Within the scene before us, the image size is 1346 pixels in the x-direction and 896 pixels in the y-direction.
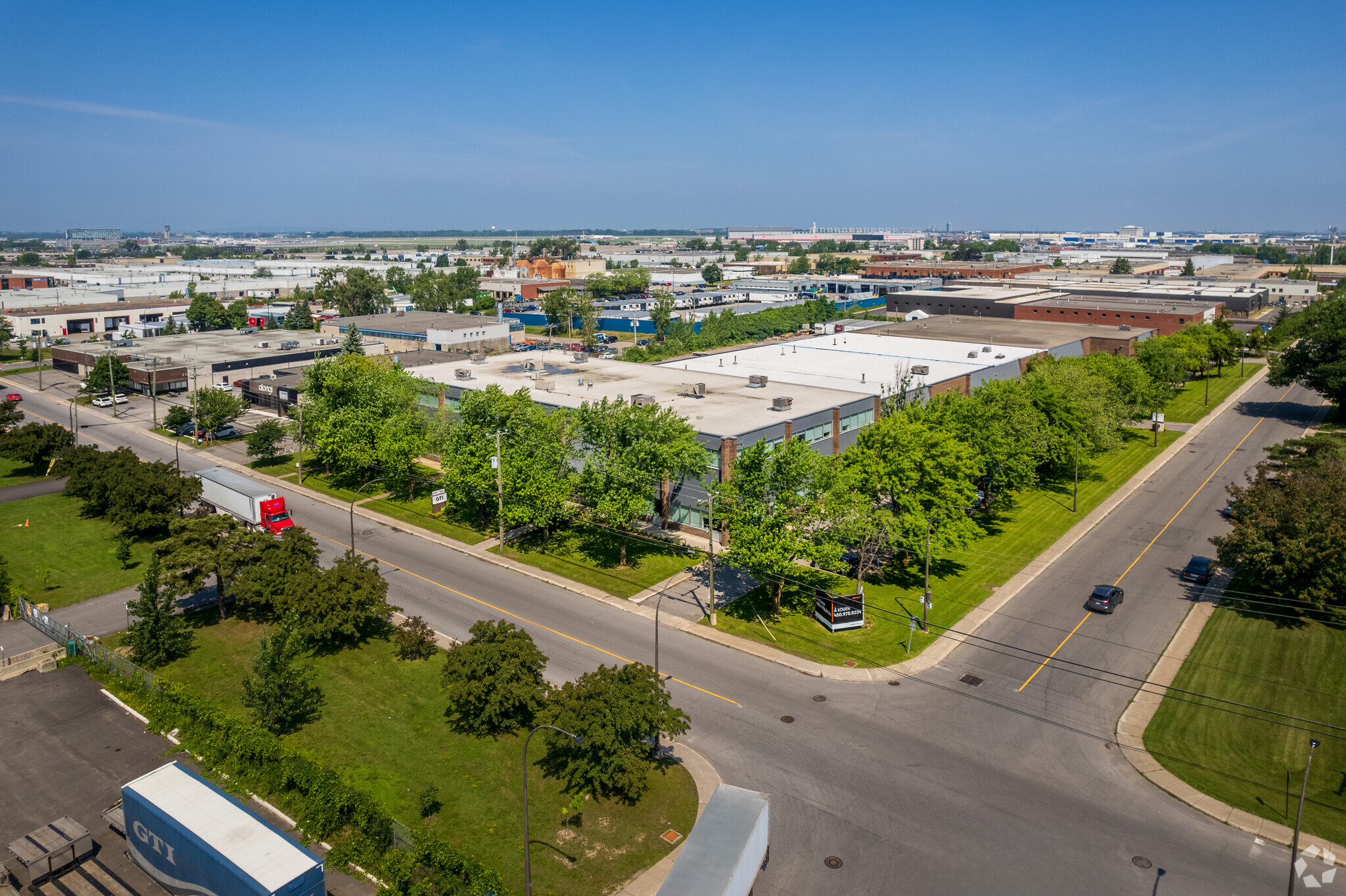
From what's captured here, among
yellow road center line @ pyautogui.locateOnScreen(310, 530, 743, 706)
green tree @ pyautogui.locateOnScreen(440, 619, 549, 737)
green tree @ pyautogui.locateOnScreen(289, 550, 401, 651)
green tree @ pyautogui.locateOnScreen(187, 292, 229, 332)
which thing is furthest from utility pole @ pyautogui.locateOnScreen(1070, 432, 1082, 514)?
green tree @ pyautogui.locateOnScreen(187, 292, 229, 332)

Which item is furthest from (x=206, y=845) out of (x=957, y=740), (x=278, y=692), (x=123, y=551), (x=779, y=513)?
(x=123, y=551)

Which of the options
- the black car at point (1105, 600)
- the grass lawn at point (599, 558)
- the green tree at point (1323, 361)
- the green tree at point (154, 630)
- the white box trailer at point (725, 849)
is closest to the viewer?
the white box trailer at point (725, 849)

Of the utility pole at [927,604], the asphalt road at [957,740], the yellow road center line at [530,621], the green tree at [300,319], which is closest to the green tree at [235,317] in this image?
the green tree at [300,319]

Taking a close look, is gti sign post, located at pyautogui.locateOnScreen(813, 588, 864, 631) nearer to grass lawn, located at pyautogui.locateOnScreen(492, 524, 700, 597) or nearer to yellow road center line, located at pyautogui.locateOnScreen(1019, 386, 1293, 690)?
yellow road center line, located at pyautogui.locateOnScreen(1019, 386, 1293, 690)

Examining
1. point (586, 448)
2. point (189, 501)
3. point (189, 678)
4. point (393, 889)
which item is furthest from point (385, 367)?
point (393, 889)

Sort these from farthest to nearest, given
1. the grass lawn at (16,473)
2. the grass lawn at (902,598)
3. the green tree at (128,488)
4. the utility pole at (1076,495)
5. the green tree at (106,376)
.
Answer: the green tree at (106,376)
the grass lawn at (16,473)
the utility pole at (1076,495)
the green tree at (128,488)
the grass lawn at (902,598)

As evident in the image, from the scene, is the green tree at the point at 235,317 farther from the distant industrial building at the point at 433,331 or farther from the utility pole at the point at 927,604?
the utility pole at the point at 927,604
